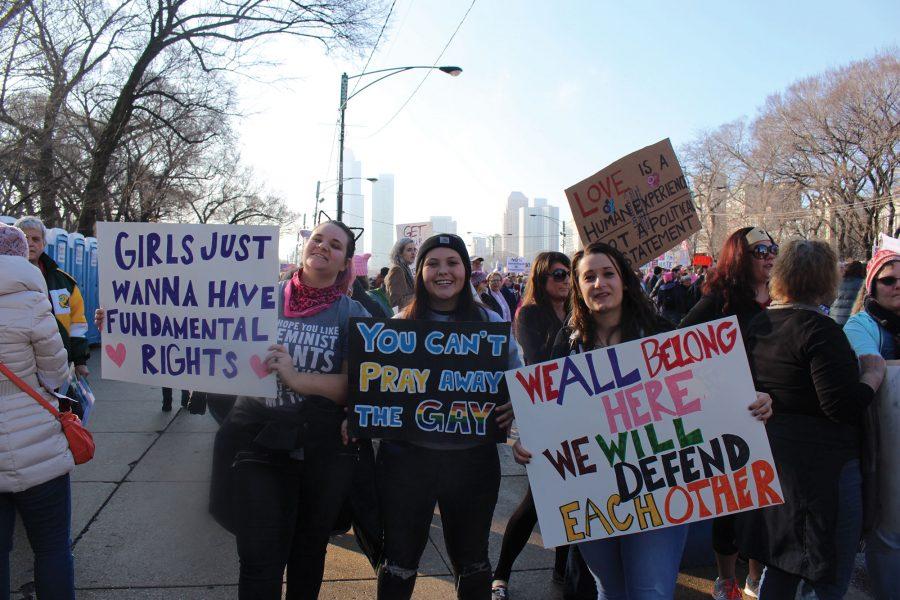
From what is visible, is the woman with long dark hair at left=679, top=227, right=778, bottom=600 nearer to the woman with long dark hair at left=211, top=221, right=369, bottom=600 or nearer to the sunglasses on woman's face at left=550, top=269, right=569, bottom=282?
the sunglasses on woman's face at left=550, top=269, right=569, bottom=282

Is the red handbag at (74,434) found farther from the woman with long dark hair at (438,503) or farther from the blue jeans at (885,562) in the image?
the blue jeans at (885,562)

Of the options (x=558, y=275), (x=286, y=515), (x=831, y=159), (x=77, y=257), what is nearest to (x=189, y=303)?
(x=286, y=515)

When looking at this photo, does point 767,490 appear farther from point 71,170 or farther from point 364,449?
point 71,170

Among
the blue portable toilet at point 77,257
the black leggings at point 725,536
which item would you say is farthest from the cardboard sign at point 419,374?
the blue portable toilet at point 77,257

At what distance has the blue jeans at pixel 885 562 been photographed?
8.56ft

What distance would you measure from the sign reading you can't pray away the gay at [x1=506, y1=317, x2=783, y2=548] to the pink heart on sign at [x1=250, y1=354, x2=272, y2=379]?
1.00m

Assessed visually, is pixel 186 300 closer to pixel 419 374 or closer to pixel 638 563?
pixel 419 374

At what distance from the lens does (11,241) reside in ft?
8.35

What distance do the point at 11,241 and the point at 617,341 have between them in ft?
7.92

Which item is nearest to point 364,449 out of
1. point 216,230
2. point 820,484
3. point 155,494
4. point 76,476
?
point 216,230

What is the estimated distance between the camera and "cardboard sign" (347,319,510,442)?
2648mm

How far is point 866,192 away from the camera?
3853 cm

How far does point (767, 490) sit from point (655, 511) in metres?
Answer: 0.43

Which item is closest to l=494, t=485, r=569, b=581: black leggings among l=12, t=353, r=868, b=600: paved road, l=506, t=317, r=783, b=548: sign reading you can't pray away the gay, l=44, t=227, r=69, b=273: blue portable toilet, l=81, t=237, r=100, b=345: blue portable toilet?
l=12, t=353, r=868, b=600: paved road
